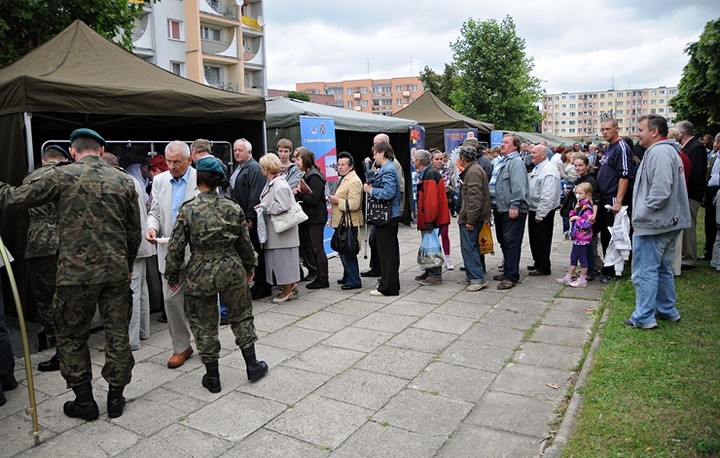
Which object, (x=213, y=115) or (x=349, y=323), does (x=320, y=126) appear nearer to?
(x=213, y=115)

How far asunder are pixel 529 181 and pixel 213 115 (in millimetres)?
4138

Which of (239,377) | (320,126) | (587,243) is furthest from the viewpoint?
(320,126)

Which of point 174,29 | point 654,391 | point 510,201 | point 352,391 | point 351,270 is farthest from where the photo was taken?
point 174,29

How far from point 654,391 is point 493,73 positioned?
A: 29253 mm

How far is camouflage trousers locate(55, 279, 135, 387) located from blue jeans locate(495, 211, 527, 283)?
4.80 meters

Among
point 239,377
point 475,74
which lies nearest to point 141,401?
point 239,377

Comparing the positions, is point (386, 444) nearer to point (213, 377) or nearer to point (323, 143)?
point (213, 377)

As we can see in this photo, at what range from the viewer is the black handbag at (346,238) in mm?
7004

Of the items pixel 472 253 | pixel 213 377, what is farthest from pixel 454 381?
pixel 472 253

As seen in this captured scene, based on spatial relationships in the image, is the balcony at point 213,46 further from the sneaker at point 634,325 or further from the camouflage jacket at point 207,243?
the sneaker at point 634,325

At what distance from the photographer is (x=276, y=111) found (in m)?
9.69

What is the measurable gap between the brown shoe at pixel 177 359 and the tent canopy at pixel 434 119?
42.4ft

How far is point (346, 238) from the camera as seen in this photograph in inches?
276

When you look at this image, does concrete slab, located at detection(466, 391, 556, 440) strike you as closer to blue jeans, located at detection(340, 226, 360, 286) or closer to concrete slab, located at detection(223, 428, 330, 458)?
concrete slab, located at detection(223, 428, 330, 458)
